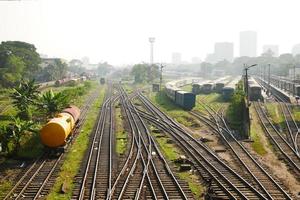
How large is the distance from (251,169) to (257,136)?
41.0 feet

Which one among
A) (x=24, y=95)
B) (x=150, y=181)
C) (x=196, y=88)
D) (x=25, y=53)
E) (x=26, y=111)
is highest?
(x=25, y=53)

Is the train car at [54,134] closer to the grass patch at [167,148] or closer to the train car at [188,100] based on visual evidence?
the grass patch at [167,148]

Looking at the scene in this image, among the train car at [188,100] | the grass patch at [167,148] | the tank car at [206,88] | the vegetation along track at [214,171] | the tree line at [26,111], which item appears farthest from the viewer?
the tank car at [206,88]

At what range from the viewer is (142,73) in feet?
490

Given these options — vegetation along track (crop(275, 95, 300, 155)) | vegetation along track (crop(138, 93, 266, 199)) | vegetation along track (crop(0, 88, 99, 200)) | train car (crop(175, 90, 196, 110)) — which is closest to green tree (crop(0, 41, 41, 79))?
train car (crop(175, 90, 196, 110))

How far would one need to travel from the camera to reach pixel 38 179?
23516mm

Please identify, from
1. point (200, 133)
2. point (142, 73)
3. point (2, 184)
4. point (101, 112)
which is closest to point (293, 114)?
point (200, 133)

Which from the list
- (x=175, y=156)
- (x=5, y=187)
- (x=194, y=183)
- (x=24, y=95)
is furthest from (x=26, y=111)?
(x=194, y=183)

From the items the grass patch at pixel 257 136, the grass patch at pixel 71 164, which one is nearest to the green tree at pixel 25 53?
the grass patch at pixel 71 164

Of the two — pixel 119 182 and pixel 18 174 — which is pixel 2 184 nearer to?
pixel 18 174

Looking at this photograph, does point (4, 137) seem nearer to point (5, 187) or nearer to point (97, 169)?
point (5, 187)

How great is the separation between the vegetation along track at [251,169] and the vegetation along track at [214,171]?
28.5 inches

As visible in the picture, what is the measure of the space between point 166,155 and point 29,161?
404 inches

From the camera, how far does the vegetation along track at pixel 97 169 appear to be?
20.9 metres
